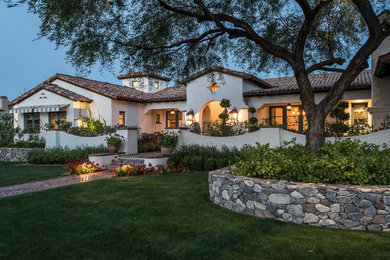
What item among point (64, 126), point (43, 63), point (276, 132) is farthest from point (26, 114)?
point (43, 63)

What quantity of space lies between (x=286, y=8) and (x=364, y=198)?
6.40 m

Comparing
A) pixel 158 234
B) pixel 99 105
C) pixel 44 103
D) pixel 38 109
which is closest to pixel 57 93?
pixel 44 103

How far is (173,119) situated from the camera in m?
21.4

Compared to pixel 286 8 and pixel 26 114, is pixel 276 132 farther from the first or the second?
pixel 26 114

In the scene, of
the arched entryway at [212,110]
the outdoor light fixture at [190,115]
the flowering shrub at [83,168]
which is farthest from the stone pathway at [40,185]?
the arched entryway at [212,110]

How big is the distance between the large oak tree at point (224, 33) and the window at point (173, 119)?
1193cm

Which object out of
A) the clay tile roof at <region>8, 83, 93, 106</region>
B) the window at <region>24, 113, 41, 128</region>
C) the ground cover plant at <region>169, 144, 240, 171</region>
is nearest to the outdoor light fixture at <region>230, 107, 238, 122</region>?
the ground cover plant at <region>169, 144, 240, 171</region>

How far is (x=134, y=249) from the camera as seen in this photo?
355cm

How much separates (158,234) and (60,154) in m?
10.9

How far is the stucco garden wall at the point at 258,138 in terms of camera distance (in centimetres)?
851

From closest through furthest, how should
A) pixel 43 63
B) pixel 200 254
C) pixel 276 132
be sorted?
pixel 200 254, pixel 276 132, pixel 43 63

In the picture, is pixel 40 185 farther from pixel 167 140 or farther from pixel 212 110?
pixel 212 110

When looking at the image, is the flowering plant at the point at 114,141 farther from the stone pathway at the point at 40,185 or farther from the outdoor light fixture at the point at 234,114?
the outdoor light fixture at the point at 234,114

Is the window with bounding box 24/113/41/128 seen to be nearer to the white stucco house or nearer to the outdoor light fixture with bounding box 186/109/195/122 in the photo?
the white stucco house
